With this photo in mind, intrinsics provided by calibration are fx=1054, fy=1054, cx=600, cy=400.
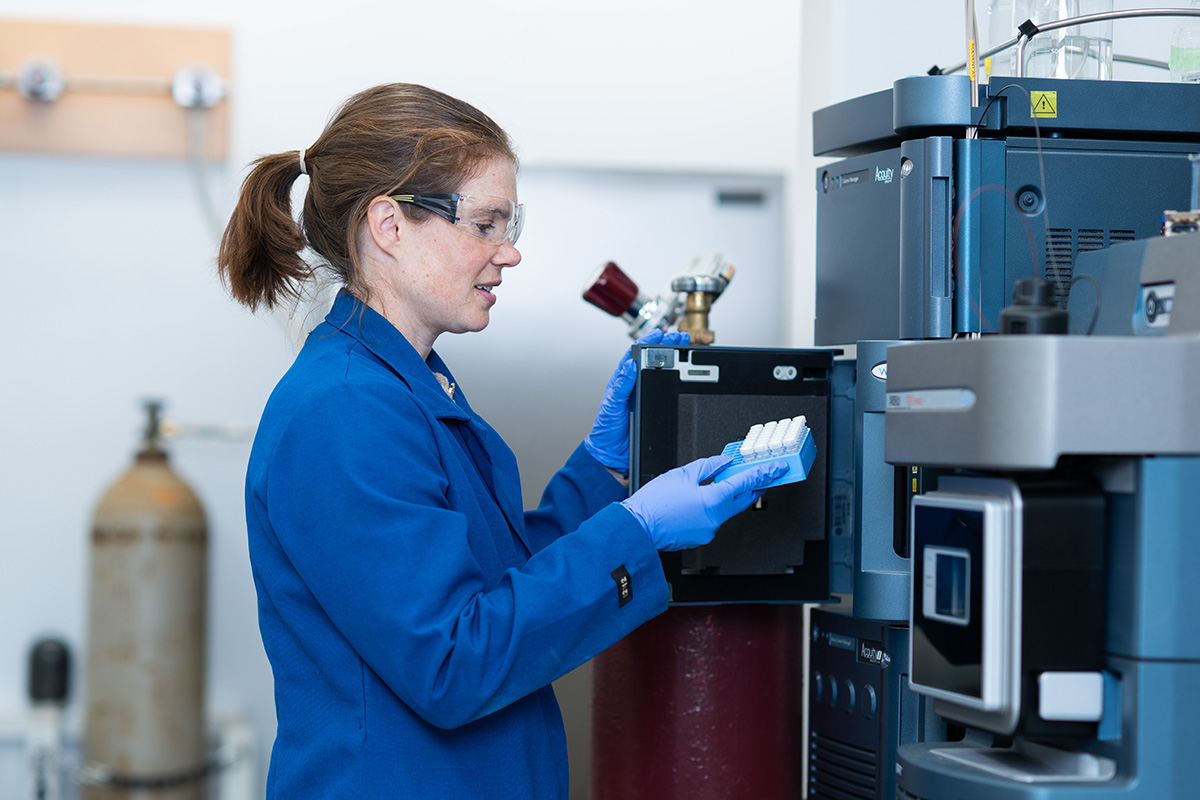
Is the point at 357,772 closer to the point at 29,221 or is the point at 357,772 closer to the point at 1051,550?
the point at 1051,550

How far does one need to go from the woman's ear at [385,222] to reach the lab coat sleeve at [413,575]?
18 centimetres

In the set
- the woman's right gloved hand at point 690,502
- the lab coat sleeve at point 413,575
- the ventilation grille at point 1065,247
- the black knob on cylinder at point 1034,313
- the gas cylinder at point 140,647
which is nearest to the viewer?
the black knob on cylinder at point 1034,313

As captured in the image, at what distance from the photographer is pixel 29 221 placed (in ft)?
6.80

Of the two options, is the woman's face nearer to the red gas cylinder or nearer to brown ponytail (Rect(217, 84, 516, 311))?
brown ponytail (Rect(217, 84, 516, 311))

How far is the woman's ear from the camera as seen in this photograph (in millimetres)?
1040

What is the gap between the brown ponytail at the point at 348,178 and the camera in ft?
3.42

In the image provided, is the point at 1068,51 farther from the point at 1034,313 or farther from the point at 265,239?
the point at 265,239

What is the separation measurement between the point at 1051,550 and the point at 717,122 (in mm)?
1521

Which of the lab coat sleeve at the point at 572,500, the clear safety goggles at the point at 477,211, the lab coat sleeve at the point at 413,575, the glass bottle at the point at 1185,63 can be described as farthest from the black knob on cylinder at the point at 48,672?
the glass bottle at the point at 1185,63

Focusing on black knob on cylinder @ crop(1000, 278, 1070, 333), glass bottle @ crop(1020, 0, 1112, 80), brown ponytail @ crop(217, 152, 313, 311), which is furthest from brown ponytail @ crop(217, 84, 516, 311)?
glass bottle @ crop(1020, 0, 1112, 80)

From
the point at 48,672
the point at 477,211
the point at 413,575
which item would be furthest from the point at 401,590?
the point at 48,672

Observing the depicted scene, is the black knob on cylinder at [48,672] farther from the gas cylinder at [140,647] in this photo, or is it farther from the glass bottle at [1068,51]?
the glass bottle at [1068,51]

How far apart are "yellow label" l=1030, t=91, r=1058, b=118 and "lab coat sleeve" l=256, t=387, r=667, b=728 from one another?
2.13 feet

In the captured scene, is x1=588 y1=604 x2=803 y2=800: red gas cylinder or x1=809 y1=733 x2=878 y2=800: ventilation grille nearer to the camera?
x1=809 y1=733 x2=878 y2=800: ventilation grille
